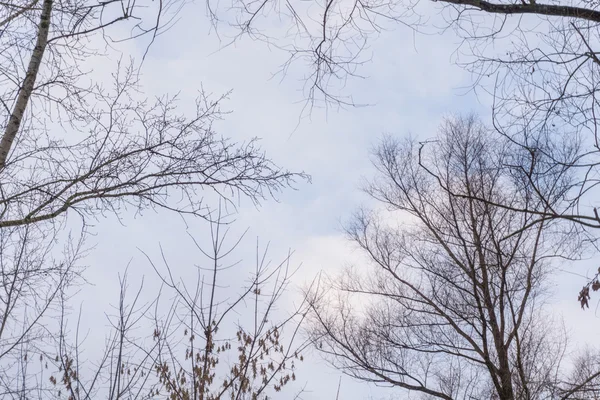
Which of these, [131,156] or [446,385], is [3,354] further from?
[446,385]

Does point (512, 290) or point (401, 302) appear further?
point (401, 302)

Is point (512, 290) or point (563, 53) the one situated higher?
point (512, 290)

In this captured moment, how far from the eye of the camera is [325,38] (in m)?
4.41

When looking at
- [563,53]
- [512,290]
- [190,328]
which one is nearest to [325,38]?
[563,53]

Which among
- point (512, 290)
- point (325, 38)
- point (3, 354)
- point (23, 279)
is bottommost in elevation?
point (3, 354)

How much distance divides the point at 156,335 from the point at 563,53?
10.6ft

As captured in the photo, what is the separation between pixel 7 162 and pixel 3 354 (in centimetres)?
270

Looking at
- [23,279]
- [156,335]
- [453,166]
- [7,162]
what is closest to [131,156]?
[7,162]

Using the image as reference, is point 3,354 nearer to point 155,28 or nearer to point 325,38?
point 155,28

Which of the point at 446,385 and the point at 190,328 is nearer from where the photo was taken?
the point at 190,328

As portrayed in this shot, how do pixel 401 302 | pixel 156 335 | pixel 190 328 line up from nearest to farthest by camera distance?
pixel 190 328 < pixel 156 335 < pixel 401 302

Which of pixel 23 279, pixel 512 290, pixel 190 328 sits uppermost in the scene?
pixel 512 290

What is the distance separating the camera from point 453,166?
11.1 metres

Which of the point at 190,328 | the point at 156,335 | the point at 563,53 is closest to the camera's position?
the point at 190,328
